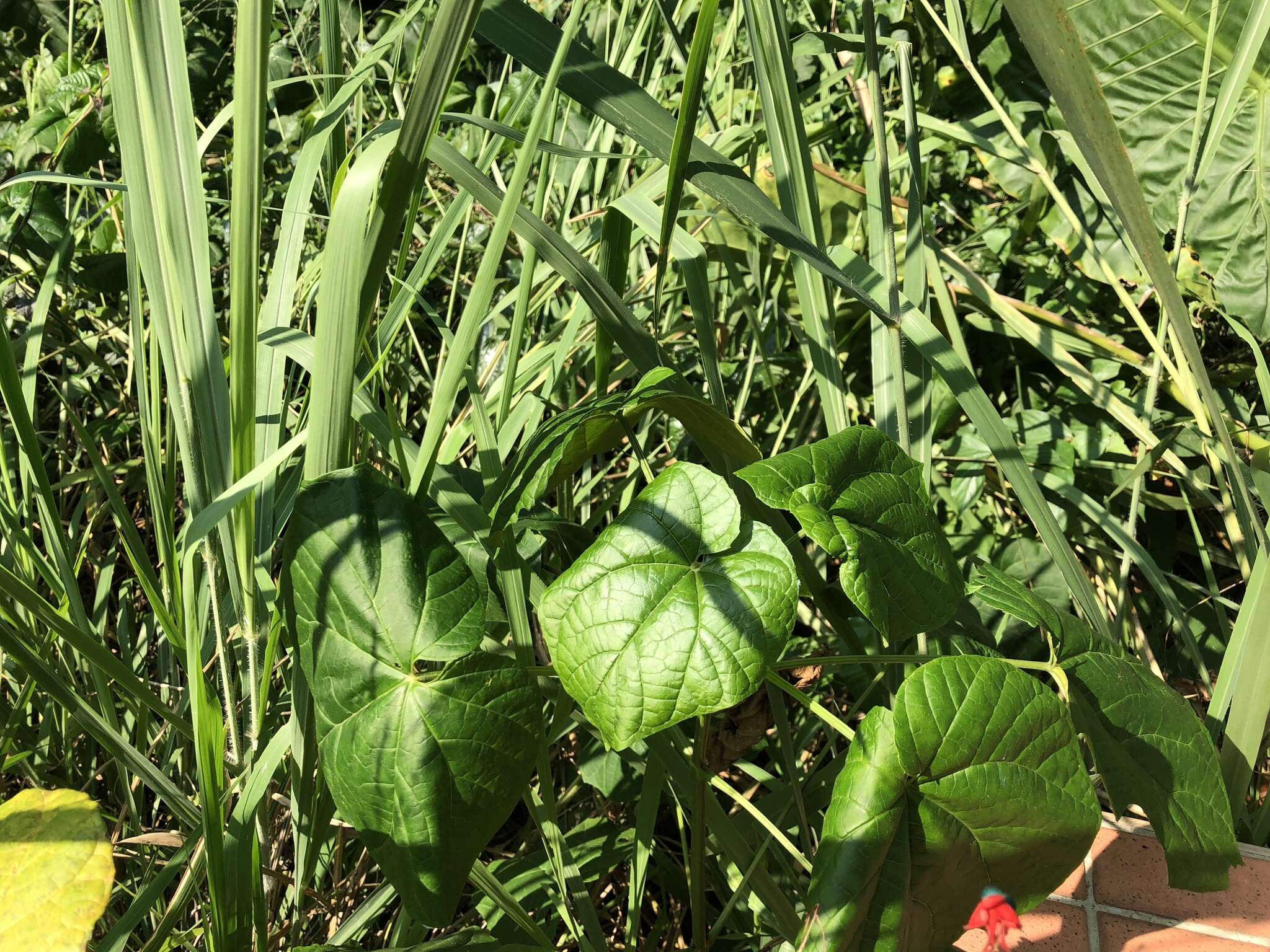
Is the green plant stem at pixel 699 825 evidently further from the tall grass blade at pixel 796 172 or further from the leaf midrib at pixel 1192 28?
the leaf midrib at pixel 1192 28

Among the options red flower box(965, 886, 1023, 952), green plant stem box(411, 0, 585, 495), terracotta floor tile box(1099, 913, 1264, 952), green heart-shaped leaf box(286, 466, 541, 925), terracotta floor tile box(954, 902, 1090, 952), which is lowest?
terracotta floor tile box(1099, 913, 1264, 952)

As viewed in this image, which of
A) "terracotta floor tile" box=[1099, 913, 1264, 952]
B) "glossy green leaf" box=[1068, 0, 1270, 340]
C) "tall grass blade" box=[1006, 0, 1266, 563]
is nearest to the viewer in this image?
"tall grass blade" box=[1006, 0, 1266, 563]

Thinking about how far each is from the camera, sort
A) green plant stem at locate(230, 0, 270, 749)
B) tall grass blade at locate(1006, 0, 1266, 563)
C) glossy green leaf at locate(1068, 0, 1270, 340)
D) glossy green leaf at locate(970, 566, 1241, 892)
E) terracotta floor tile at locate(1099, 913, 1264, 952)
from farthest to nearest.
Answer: glossy green leaf at locate(1068, 0, 1270, 340) < terracotta floor tile at locate(1099, 913, 1264, 952) < glossy green leaf at locate(970, 566, 1241, 892) < green plant stem at locate(230, 0, 270, 749) < tall grass blade at locate(1006, 0, 1266, 563)

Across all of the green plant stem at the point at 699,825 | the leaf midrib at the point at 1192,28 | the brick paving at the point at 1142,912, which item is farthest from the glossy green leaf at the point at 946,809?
the leaf midrib at the point at 1192,28

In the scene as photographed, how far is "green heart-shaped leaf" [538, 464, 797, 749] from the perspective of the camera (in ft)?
1.63

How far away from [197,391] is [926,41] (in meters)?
1.21

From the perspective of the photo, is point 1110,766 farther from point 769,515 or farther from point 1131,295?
point 1131,295

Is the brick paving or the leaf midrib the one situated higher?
the leaf midrib

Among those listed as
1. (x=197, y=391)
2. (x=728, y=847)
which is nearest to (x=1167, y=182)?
(x=728, y=847)

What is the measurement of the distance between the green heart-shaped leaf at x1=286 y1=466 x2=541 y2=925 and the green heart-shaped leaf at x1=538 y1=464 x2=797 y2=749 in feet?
0.16

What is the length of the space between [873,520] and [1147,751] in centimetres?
27

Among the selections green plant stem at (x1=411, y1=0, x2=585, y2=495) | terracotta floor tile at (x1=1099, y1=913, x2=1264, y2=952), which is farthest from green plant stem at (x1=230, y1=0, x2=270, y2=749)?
terracotta floor tile at (x1=1099, y1=913, x2=1264, y2=952)

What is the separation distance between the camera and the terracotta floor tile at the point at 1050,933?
2.48 feet

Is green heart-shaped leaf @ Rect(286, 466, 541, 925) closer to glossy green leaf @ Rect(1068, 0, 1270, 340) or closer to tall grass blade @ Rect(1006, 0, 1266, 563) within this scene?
tall grass blade @ Rect(1006, 0, 1266, 563)
